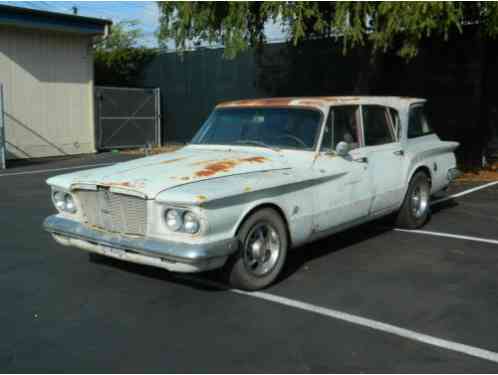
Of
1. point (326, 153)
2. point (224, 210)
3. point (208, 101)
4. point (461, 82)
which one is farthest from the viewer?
point (208, 101)

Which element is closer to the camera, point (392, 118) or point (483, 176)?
point (392, 118)

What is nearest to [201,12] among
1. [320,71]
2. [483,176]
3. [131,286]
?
[320,71]

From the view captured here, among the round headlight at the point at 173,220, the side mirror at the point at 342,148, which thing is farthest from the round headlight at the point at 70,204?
the side mirror at the point at 342,148

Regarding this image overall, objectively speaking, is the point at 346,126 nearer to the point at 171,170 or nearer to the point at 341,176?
the point at 341,176

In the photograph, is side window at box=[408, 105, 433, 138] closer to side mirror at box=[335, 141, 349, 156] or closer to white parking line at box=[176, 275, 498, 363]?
side mirror at box=[335, 141, 349, 156]

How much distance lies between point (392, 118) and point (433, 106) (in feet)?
26.4

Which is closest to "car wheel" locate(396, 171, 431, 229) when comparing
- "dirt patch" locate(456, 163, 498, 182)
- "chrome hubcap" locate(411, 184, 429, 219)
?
"chrome hubcap" locate(411, 184, 429, 219)

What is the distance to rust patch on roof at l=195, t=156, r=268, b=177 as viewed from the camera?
5125mm

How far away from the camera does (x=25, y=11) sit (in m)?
15.8

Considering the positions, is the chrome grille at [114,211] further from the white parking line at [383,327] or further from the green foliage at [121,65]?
the green foliage at [121,65]

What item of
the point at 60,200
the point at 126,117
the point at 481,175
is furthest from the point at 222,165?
the point at 126,117

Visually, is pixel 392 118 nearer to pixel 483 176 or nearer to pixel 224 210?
pixel 224 210

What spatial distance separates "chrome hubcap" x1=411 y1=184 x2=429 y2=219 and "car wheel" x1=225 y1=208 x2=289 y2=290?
275 centimetres

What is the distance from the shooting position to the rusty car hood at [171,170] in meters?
4.88
